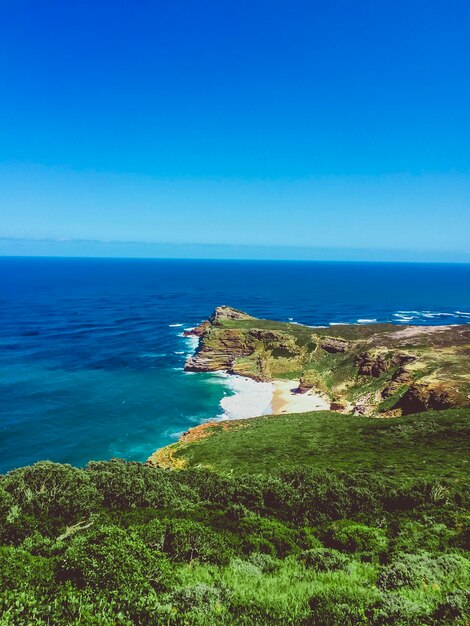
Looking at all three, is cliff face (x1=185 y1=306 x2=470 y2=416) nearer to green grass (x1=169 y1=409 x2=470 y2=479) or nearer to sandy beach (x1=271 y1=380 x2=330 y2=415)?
sandy beach (x1=271 y1=380 x2=330 y2=415)

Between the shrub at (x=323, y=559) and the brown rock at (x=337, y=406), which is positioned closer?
the shrub at (x=323, y=559)

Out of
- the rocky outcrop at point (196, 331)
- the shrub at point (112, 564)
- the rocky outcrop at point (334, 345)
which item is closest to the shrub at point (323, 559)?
the shrub at point (112, 564)

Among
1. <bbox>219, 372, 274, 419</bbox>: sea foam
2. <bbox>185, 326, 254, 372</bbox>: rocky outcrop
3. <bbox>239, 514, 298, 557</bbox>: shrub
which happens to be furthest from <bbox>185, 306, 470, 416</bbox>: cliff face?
<bbox>239, 514, 298, 557</bbox>: shrub

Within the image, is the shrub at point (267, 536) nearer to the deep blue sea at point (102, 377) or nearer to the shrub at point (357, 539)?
the shrub at point (357, 539)

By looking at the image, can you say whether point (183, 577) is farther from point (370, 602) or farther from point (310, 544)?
point (310, 544)

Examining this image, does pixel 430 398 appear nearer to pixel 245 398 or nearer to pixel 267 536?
pixel 245 398

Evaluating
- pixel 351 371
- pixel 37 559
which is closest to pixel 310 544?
pixel 37 559

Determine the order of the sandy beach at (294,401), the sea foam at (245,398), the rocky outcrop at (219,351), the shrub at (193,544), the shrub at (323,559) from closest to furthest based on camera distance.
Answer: the shrub at (323,559) → the shrub at (193,544) → the sea foam at (245,398) → the sandy beach at (294,401) → the rocky outcrop at (219,351)
